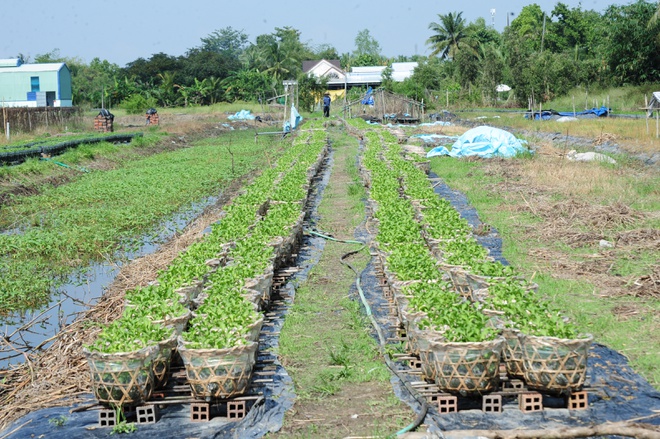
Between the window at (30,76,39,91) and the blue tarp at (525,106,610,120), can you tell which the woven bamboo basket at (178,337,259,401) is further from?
the window at (30,76,39,91)

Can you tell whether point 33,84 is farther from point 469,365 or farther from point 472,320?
point 469,365

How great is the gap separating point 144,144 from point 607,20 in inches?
1089

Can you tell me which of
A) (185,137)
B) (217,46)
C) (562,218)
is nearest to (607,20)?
(185,137)

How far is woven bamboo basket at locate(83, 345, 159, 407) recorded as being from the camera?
248 inches

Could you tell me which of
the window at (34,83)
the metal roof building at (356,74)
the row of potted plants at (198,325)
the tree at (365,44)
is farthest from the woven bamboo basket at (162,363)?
the tree at (365,44)

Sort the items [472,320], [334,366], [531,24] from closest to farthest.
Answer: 1. [472,320]
2. [334,366]
3. [531,24]

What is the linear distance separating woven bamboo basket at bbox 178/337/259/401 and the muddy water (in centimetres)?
295

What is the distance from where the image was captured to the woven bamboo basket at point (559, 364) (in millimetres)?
6227

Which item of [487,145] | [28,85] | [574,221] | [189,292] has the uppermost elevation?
[28,85]

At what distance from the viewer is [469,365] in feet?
20.6

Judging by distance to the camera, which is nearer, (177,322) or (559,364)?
(559,364)

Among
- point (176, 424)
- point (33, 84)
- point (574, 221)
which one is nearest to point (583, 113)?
point (574, 221)

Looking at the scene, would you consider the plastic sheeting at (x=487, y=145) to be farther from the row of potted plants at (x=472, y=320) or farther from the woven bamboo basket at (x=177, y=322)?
the woven bamboo basket at (x=177, y=322)

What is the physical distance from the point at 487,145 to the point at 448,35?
48064mm
